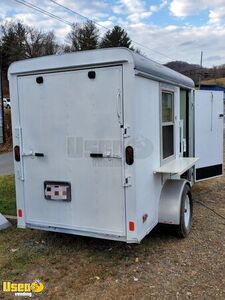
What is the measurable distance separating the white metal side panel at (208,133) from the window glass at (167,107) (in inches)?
60.3

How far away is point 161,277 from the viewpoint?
3314 mm

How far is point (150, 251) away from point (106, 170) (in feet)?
3.99

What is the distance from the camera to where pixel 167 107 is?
457cm

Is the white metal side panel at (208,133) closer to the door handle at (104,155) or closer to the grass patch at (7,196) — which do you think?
the door handle at (104,155)

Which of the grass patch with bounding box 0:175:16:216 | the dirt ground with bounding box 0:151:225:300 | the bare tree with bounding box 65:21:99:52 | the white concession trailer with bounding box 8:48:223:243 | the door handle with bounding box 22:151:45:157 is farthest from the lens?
the bare tree with bounding box 65:21:99:52

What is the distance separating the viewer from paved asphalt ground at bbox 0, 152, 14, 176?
9.91 meters

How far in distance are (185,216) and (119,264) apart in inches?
51.9

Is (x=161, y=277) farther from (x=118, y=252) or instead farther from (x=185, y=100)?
(x=185, y=100)

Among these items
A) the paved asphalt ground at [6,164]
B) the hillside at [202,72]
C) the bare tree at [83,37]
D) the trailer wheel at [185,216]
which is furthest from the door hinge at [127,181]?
the bare tree at [83,37]

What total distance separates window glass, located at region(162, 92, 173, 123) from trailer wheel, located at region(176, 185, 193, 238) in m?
0.99

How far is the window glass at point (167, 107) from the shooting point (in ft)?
14.3

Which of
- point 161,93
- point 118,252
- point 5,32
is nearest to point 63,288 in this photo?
point 118,252

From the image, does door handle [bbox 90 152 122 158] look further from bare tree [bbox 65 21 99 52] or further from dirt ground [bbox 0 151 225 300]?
bare tree [bbox 65 21 99 52]

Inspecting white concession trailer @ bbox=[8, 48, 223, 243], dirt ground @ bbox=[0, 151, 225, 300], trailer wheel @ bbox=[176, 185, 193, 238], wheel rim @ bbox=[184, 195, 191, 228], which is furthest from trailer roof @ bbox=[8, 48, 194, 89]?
dirt ground @ bbox=[0, 151, 225, 300]
